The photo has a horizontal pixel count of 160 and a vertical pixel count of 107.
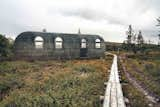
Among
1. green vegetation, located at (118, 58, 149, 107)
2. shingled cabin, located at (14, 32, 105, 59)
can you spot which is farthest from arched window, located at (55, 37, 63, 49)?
green vegetation, located at (118, 58, 149, 107)

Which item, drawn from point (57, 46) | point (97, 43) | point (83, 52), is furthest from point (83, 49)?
point (57, 46)

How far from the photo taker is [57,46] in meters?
42.2

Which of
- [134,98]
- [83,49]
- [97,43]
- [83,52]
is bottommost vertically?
[134,98]

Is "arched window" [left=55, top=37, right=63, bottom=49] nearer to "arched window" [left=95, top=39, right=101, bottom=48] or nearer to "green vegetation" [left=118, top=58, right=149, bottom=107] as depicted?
"arched window" [left=95, top=39, right=101, bottom=48]

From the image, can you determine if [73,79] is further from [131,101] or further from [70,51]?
[70,51]

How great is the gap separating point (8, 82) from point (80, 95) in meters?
8.64

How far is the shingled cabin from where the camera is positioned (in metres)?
39.4

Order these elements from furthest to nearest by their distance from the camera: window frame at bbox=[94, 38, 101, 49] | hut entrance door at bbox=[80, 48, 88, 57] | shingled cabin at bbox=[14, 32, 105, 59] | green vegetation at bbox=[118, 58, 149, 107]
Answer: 1. window frame at bbox=[94, 38, 101, 49]
2. hut entrance door at bbox=[80, 48, 88, 57]
3. shingled cabin at bbox=[14, 32, 105, 59]
4. green vegetation at bbox=[118, 58, 149, 107]

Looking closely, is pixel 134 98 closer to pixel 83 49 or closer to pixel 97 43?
pixel 83 49

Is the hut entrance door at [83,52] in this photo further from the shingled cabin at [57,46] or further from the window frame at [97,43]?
the window frame at [97,43]

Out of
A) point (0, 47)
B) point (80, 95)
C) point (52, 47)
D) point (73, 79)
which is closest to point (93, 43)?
point (52, 47)

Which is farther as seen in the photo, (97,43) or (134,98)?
(97,43)

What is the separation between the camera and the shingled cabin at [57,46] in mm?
39375

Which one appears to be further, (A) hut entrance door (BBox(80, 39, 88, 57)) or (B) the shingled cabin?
(A) hut entrance door (BBox(80, 39, 88, 57))
